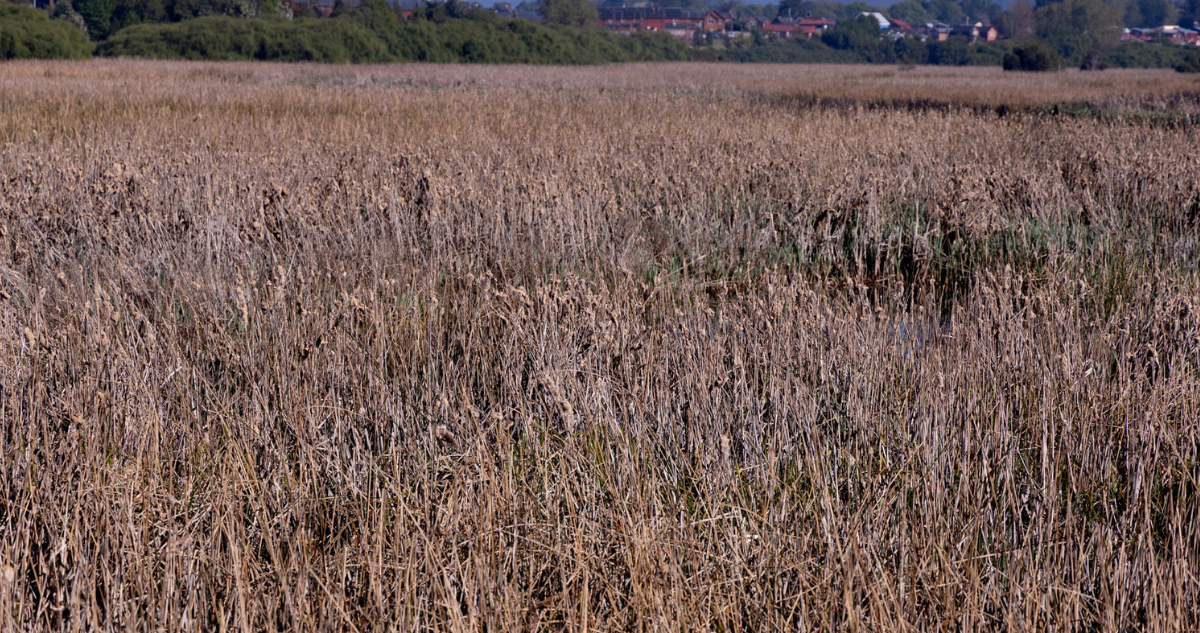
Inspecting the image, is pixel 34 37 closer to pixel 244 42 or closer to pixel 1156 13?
pixel 244 42

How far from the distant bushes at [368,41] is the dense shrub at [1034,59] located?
26.2 metres

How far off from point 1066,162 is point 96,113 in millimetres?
10965

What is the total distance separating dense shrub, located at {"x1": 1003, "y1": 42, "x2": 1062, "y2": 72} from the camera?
43594 millimetres

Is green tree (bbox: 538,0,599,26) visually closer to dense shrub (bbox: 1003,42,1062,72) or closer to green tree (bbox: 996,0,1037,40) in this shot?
dense shrub (bbox: 1003,42,1062,72)

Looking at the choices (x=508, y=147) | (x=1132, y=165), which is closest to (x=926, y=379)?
(x=1132, y=165)

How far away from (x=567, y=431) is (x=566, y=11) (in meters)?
90.3

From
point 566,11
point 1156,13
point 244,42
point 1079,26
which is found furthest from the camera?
point 1156,13

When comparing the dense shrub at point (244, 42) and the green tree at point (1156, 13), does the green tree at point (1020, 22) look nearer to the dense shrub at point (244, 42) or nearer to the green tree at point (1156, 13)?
the green tree at point (1156, 13)

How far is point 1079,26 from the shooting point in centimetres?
9488

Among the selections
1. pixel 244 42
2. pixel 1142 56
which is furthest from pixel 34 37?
pixel 1142 56

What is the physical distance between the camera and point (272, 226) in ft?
15.6

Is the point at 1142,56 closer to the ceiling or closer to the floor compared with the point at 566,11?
closer to the floor

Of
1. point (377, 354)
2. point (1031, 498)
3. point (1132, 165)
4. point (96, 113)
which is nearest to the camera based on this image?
point (1031, 498)

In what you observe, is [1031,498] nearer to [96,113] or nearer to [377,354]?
[377,354]
